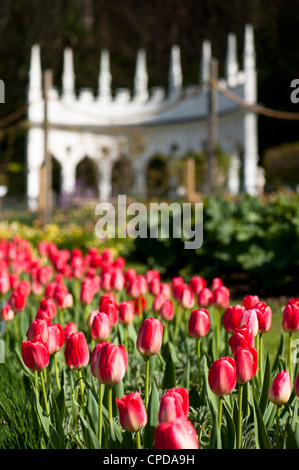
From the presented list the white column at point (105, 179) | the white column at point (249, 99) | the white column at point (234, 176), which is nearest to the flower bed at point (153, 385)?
the white column at point (234, 176)

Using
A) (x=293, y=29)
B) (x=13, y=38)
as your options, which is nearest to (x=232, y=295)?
(x=293, y=29)

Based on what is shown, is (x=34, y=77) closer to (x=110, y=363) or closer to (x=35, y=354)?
(x=35, y=354)

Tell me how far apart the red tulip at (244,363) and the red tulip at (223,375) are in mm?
69

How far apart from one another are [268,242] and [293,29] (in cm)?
2232

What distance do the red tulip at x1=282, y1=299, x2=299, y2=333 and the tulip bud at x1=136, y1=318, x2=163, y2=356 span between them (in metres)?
0.57

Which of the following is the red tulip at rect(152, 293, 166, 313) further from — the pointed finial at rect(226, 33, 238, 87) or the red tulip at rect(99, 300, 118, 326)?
the pointed finial at rect(226, 33, 238, 87)

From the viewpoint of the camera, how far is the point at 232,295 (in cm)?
674

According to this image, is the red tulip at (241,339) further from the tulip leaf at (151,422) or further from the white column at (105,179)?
the white column at (105,179)

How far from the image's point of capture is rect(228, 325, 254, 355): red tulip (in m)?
1.93

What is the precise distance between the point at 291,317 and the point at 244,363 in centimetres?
60

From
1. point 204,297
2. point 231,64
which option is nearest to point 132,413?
point 204,297

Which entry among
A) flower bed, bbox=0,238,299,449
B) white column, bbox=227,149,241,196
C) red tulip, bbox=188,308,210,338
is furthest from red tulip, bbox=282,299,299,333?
white column, bbox=227,149,241,196

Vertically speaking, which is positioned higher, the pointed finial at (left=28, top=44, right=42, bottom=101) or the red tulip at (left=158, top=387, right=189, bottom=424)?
the pointed finial at (left=28, top=44, right=42, bottom=101)
